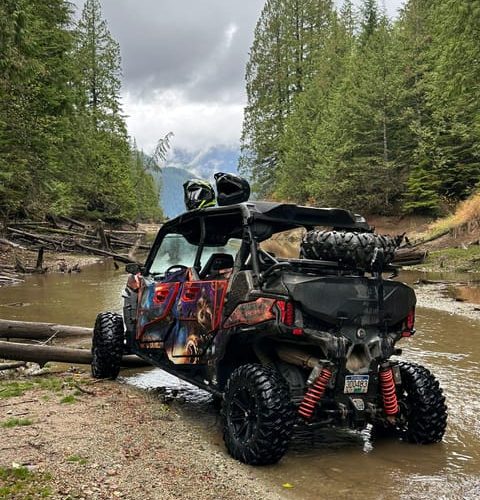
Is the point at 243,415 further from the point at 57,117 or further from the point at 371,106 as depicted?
the point at 371,106

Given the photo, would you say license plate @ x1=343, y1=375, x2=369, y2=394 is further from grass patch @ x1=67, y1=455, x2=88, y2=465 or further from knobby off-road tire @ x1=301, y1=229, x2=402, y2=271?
grass patch @ x1=67, y1=455, x2=88, y2=465

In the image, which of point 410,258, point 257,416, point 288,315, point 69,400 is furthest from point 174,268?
point 410,258

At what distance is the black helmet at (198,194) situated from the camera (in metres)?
6.20

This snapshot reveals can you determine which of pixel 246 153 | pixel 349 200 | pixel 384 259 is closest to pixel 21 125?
pixel 384 259

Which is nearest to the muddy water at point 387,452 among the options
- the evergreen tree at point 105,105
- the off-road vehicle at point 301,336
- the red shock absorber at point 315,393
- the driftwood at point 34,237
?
the off-road vehicle at point 301,336

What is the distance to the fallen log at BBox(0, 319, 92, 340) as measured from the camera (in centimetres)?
832

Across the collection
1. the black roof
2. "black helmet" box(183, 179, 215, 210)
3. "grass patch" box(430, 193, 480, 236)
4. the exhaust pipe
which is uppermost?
"grass patch" box(430, 193, 480, 236)

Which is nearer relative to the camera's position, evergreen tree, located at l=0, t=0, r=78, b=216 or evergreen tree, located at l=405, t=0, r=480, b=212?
evergreen tree, located at l=0, t=0, r=78, b=216

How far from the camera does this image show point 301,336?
419cm

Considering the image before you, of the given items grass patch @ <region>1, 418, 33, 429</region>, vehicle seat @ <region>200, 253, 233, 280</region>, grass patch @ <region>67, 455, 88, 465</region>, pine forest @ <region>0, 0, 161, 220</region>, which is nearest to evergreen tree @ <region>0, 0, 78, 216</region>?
pine forest @ <region>0, 0, 161, 220</region>

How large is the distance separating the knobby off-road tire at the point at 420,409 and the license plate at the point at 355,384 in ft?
2.12

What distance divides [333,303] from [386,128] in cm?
3206

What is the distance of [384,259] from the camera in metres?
4.35

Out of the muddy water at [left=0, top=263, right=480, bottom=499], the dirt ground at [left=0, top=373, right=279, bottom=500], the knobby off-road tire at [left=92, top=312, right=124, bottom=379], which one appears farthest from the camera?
the knobby off-road tire at [left=92, top=312, right=124, bottom=379]
